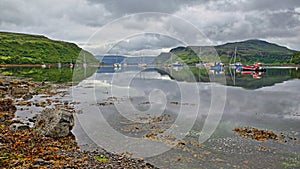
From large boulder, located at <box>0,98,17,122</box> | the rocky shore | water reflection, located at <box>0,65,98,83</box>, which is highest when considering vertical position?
water reflection, located at <box>0,65,98,83</box>

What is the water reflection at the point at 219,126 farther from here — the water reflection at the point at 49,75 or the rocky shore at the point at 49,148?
the water reflection at the point at 49,75

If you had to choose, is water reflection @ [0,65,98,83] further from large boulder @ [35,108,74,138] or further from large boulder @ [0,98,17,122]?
large boulder @ [35,108,74,138]

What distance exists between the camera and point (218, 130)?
1970 centimetres

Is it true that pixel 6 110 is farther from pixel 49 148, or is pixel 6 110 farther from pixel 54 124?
pixel 49 148

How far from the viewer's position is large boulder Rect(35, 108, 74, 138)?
17.6m

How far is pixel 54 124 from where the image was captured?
18.0 m

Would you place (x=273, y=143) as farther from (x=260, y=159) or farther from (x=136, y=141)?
(x=136, y=141)

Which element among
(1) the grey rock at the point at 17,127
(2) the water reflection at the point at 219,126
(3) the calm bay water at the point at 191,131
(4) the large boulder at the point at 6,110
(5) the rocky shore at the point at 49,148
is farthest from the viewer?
(4) the large boulder at the point at 6,110

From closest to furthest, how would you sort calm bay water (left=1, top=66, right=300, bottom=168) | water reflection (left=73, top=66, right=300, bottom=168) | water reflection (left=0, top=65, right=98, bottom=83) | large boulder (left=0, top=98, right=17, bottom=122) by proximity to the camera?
1. water reflection (left=73, top=66, right=300, bottom=168)
2. calm bay water (left=1, top=66, right=300, bottom=168)
3. large boulder (left=0, top=98, right=17, bottom=122)
4. water reflection (left=0, top=65, right=98, bottom=83)

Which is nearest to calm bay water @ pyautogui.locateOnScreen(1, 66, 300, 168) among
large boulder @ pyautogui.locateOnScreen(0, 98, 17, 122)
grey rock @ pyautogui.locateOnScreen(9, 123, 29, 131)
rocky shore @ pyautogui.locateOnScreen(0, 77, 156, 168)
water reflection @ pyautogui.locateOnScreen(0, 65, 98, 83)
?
rocky shore @ pyautogui.locateOnScreen(0, 77, 156, 168)

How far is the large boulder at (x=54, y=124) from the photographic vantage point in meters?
17.6

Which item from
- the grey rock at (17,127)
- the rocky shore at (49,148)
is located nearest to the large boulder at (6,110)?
the rocky shore at (49,148)

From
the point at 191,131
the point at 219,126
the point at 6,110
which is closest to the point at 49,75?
the point at 6,110

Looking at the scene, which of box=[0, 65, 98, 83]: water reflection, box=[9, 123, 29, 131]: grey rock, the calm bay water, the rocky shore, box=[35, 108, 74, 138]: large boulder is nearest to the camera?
the rocky shore
